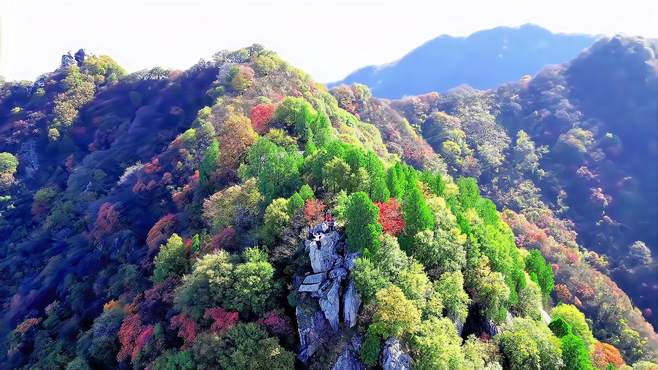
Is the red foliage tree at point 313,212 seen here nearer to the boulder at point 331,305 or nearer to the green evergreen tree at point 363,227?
the green evergreen tree at point 363,227

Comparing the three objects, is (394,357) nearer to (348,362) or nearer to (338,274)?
(348,362)

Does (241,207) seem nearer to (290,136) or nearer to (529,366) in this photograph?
(290,136)

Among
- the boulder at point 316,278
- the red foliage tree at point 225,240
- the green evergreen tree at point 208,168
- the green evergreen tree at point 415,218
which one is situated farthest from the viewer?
the green evergreen tree at point 208,168

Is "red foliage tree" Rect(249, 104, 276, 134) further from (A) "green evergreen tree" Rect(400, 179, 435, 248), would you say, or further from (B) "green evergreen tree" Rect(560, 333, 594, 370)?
(B) "green evergreen tree" Rect(560, 333, 594, 370)

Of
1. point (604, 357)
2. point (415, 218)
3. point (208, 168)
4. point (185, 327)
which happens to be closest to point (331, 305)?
point (415, 218)

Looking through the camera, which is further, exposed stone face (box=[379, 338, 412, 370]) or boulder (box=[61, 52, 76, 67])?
boulder (box=[61, 52, 76, 67])

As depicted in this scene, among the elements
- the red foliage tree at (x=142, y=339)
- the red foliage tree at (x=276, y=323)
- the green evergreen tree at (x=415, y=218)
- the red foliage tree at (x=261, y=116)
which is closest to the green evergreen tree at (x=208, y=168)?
the red foliage tree at (x=261, y=116)

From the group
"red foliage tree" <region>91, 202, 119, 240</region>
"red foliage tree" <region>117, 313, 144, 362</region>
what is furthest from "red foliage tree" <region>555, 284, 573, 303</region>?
"red foliage tree" <region>91, 202, 119, 240</region>
